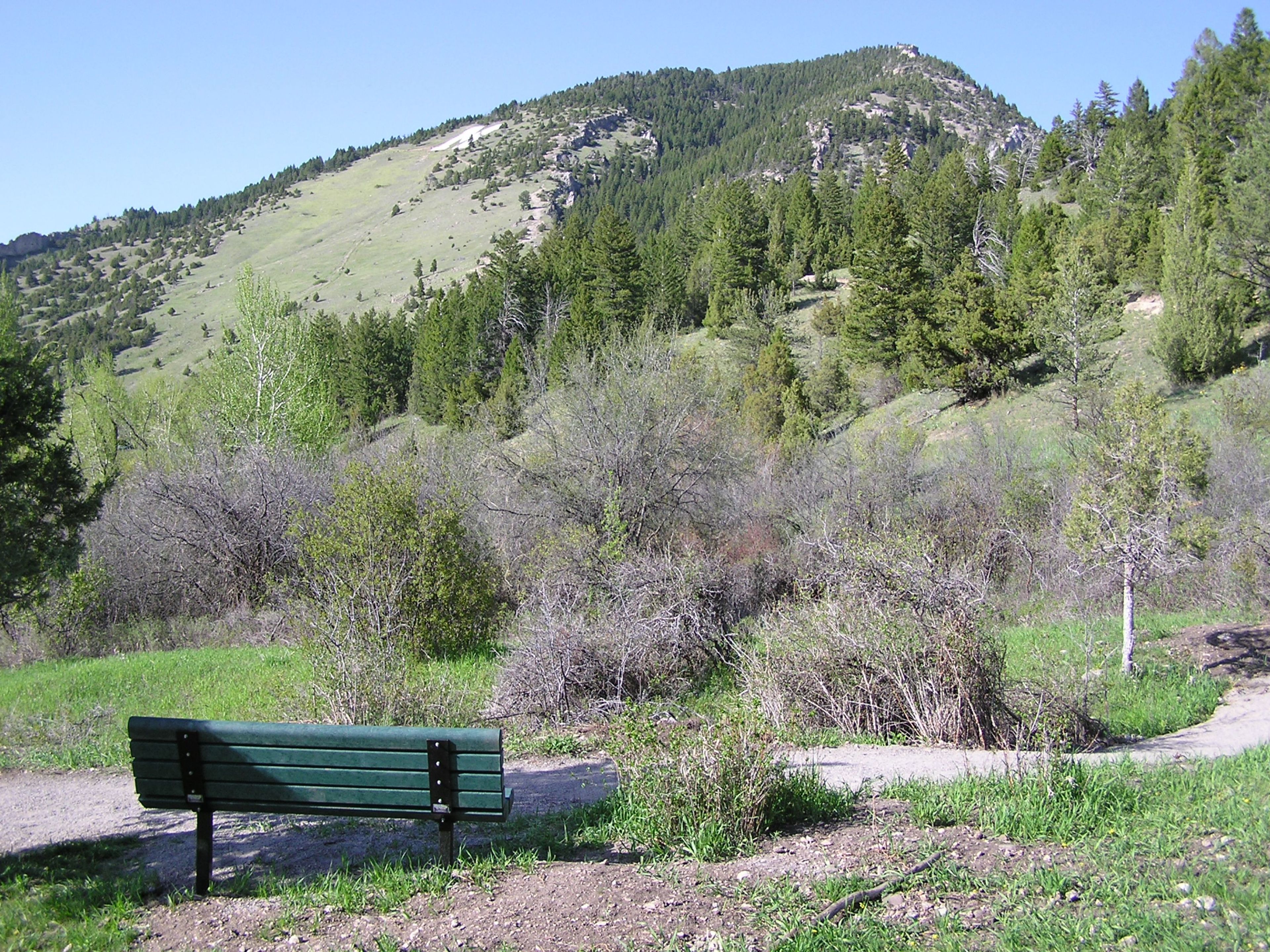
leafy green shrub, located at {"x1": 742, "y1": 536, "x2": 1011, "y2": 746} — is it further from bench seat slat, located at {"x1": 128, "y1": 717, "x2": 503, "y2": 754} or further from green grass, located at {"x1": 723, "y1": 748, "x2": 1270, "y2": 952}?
bench seat slat, located at {"x1": 128, "y1": 717, "x2": 503, "y2": 754}

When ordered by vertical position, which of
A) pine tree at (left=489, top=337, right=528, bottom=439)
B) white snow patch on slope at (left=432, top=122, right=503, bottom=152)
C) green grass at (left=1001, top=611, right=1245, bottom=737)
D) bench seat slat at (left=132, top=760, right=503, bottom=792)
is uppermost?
white snow patch on slope at (left=432, top=122, right=503, bottom=152)

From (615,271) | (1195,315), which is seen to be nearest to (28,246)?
(615,271)

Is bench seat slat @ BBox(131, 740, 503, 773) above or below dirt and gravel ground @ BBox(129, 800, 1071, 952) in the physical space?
above

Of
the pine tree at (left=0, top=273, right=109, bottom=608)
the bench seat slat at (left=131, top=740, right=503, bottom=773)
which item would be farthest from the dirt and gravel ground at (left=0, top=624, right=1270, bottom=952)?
the pine tree at (left=0, top=273, right=109, bottom=608)

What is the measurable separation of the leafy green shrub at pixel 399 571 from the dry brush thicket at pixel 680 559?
0.11 meters

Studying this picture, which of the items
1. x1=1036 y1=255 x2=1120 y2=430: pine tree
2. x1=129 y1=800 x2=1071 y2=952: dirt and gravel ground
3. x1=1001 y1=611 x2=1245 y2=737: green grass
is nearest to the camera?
x1=129 y1=800 x2=1071 y2=952: dirt and gravel ground

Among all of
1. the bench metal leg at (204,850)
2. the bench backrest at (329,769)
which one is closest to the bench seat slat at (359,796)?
the bench backrest at (329,769)

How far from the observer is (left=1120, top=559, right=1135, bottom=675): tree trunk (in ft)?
38.5

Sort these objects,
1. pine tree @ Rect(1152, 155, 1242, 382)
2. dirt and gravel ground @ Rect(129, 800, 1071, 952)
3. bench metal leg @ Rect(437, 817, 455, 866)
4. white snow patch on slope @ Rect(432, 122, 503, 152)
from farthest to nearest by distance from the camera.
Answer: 1. white snow patch on slope @ Rect(432, 122, 503, 152)
2. pine tree @ Rect(1152, 155, 1242, 382)
3. bench metal leg @ Rect(437, 817, 455, 866)
4. dirt and gravel ground @ Rect(129, 800, 1071, 952)

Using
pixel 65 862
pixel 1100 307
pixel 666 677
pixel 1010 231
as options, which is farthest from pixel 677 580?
pixel 1010 231

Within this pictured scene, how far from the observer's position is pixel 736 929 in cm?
388

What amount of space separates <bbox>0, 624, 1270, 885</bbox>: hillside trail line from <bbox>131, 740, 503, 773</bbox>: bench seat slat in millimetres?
780

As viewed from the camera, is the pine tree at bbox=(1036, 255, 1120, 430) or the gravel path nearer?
the gravel path

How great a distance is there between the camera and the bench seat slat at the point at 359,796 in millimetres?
4508
